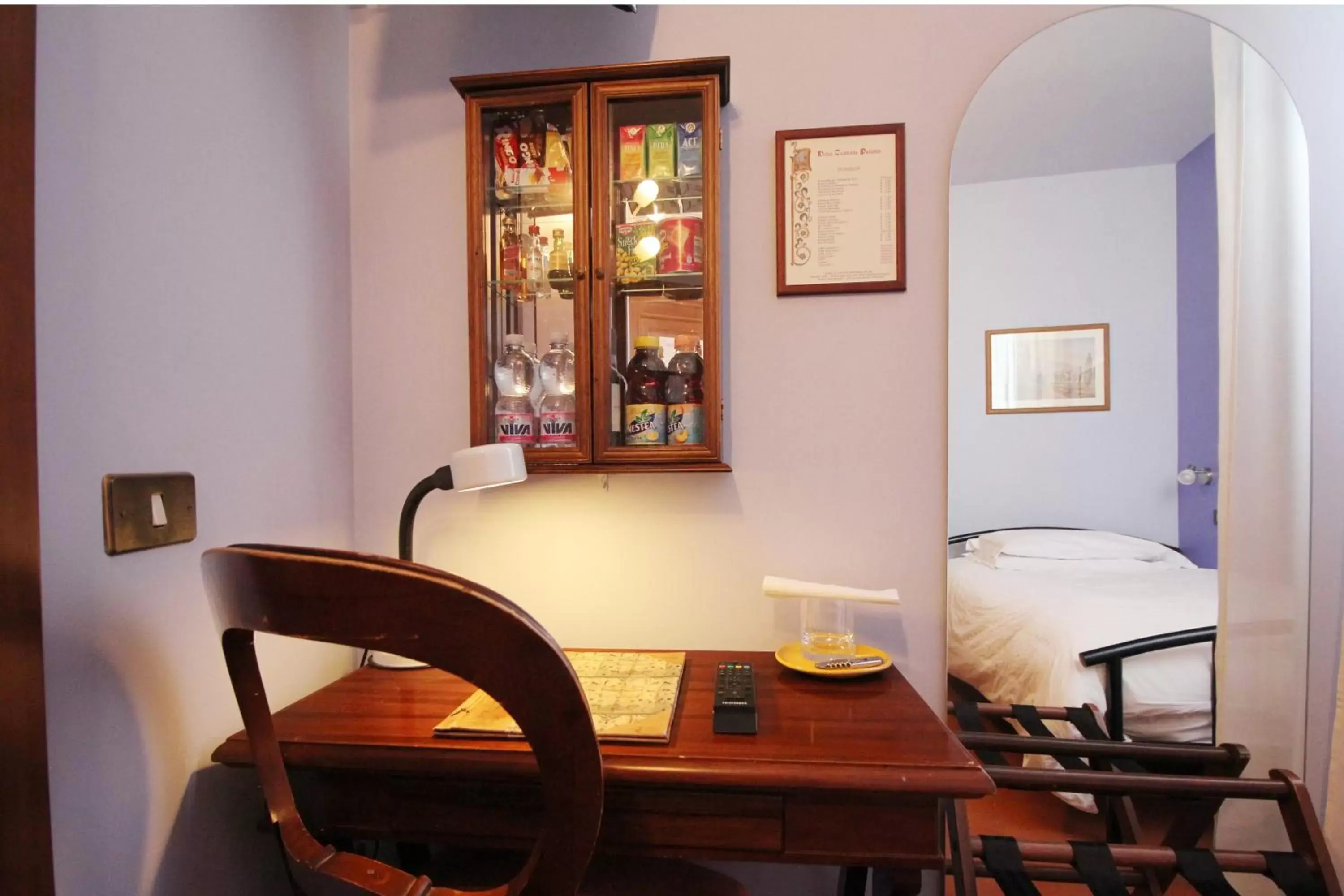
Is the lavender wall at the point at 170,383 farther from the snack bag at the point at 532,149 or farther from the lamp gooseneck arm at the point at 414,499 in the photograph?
the snack bag at the point at 532,149

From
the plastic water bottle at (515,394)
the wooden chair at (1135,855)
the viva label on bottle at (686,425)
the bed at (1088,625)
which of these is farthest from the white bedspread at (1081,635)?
the plastic water bottle at (515,394)

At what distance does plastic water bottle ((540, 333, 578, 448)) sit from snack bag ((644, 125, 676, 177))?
370 millimetres

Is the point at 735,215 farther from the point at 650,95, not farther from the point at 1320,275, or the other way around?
the point at 1320,275

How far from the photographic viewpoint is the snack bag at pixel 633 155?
1.12 meters

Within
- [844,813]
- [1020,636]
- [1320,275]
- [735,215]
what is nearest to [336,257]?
[735,215]

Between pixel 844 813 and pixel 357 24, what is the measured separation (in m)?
1.81

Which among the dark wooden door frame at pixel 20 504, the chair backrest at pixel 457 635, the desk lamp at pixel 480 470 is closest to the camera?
the chair backrest at pixel 457 635

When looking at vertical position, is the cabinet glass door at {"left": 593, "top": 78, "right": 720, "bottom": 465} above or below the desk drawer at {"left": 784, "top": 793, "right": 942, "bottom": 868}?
above

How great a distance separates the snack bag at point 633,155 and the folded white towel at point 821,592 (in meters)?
0.83

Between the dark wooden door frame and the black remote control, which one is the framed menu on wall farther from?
the dark wooden door frame

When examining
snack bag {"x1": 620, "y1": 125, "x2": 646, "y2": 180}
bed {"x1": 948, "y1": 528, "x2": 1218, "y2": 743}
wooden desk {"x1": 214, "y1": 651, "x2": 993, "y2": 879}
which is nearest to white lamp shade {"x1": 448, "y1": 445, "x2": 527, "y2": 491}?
wooden desk {"x1": 214, "y1": 651, "x2": 993, "y2": 879}

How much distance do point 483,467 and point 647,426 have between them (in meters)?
0.31

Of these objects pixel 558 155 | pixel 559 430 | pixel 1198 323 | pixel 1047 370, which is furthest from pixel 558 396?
pixel 1198 323

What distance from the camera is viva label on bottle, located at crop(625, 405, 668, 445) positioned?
3.59ft
